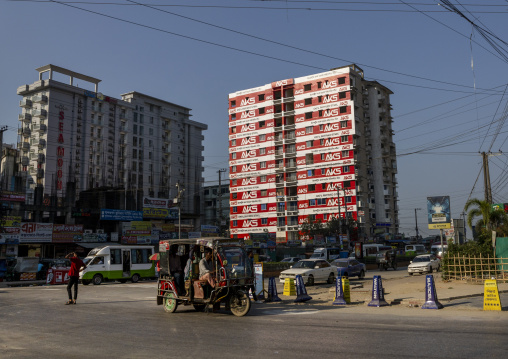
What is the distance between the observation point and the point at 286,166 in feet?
303

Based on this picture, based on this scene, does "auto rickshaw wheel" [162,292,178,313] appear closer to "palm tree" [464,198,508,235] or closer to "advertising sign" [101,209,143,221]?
"palm tree" [464,198,508,235]

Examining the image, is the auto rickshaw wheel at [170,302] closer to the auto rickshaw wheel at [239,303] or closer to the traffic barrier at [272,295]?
the auto rickshaw wheel at [239,303]

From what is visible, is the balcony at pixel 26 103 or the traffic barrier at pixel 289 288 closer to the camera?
the traffic barrier at pixel 289 288

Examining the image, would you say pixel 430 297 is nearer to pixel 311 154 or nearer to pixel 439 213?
pixel 439 213

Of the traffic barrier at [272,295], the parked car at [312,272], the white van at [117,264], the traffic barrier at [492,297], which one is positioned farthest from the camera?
the white van at [117,264]

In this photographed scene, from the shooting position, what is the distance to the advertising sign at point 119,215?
58594 mm

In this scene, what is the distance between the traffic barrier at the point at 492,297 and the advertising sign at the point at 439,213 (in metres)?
14.2

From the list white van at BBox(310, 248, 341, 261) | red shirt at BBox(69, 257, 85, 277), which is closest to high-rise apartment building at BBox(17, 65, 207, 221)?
white van at BBox(310, 248, 341, 261)

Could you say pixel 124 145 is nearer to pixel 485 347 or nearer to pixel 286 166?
pixel 286 166

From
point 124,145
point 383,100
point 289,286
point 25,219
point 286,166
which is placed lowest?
point 289,286

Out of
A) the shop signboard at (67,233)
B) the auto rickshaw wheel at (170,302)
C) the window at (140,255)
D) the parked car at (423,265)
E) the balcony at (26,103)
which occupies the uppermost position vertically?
the balcony at (26,103)

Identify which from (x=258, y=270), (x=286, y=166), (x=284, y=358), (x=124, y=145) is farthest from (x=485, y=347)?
(x=124, y=145)

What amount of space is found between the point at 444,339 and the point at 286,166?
3294 inches

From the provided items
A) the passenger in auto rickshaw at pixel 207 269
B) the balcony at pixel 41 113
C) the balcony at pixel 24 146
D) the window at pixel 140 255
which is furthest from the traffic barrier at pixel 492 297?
the balcony at pixel 24 146
